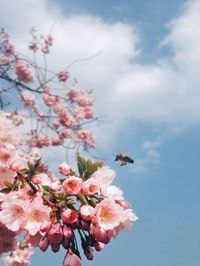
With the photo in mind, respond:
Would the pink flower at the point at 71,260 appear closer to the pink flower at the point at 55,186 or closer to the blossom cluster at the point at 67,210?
the blossom cluster at the point at 67,210

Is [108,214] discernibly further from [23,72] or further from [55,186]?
[23,72]

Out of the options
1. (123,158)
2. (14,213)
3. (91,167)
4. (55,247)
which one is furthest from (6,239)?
(123,158)

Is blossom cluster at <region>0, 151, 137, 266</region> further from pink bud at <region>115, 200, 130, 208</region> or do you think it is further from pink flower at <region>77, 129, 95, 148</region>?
pink flower at <region>77, 129, 95, 148</region>

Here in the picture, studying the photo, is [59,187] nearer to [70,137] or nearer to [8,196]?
[8,196]

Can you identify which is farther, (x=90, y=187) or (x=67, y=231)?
(x=90, y=187)

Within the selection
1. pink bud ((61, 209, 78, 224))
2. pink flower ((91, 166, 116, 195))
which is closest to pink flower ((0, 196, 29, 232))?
pink bud ((61, 209, 78, 224))

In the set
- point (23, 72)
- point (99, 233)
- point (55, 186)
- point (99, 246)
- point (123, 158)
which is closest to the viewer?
point (99, 233)

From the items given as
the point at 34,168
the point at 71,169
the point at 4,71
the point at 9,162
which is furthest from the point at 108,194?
the point at 4,71

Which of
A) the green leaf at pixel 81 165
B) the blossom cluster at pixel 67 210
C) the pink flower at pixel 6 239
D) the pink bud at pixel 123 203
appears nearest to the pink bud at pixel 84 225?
the blossom cluster at pixel 67 210
